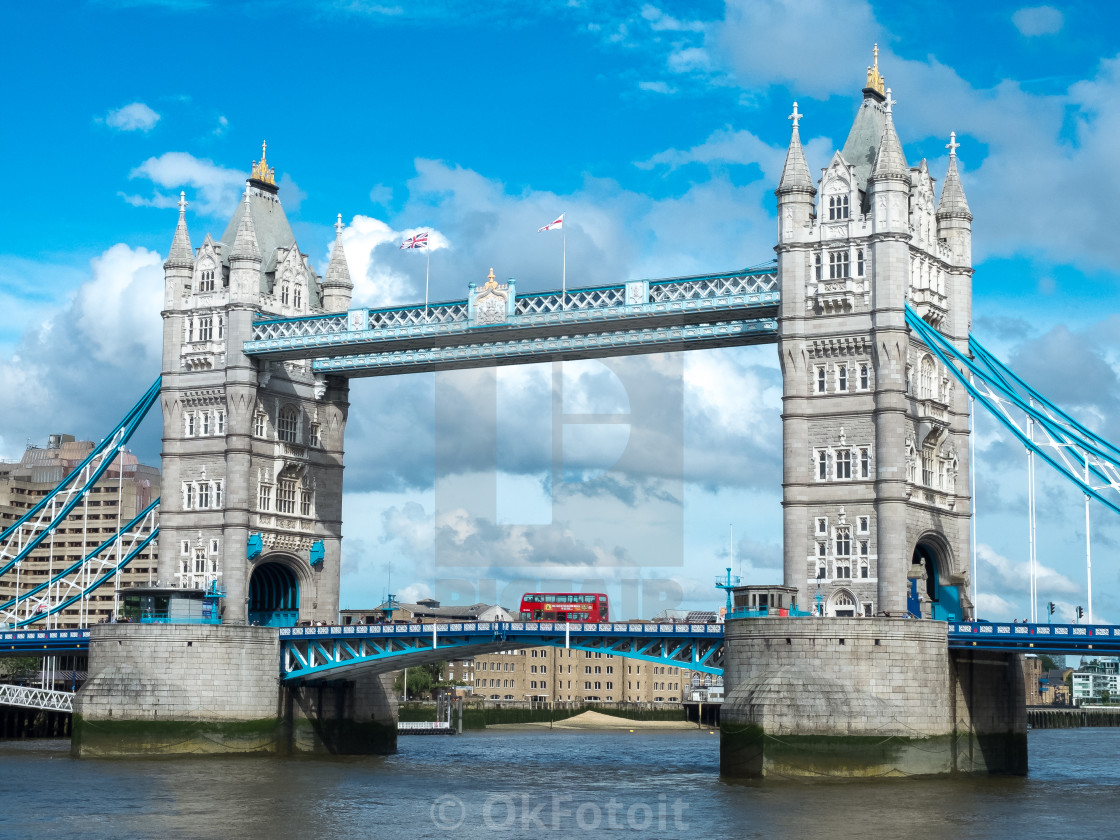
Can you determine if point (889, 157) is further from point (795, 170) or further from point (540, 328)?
point (540, 328)

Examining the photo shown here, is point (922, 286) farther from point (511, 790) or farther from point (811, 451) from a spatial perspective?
point (511, 790)

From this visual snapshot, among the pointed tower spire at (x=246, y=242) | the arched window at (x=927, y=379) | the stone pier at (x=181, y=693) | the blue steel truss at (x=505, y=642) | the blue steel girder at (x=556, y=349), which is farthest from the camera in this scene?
the pointed tower spire at (x=246, y=242)

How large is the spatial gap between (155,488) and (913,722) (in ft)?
390

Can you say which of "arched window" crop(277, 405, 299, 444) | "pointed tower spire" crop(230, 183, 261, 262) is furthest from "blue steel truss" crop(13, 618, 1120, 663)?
"pointed tower spire" crop(230, 183, 261, 262)

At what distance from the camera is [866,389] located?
238 ft

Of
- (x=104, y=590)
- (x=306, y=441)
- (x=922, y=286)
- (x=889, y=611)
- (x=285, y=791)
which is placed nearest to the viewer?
(x=285, y=791)

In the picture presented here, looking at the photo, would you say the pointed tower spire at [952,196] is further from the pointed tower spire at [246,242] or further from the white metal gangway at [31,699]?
the white metal gangway at [31,699]

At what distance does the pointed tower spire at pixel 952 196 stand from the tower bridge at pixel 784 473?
126 millimetres

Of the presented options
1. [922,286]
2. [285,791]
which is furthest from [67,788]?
[922,286]

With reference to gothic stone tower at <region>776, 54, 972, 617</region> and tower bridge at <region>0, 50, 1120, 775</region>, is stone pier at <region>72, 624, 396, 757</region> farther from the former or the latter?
gothic stone tower at <region>776, 54, 972, 617</region>

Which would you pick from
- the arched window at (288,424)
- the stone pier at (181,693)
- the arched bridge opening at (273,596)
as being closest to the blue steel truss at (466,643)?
the stone pier at (181,693)

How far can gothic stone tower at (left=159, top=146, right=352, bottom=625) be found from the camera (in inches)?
3462

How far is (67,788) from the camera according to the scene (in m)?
63.8

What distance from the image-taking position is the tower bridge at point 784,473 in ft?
218
